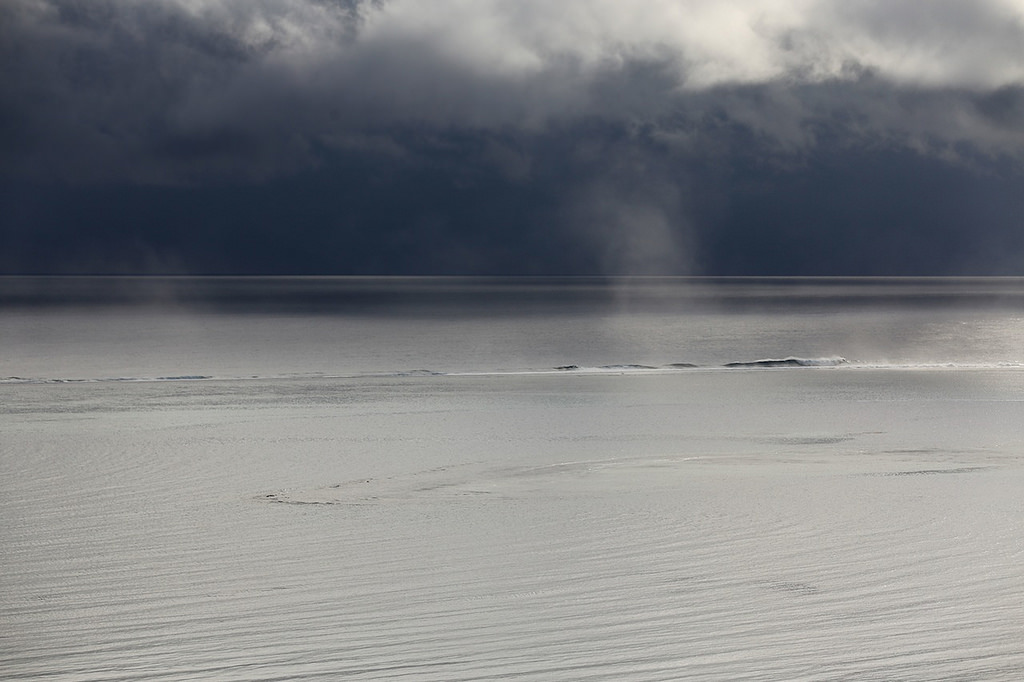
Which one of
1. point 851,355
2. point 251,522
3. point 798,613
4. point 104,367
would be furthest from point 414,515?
point 851,355

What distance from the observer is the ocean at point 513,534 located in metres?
5.61

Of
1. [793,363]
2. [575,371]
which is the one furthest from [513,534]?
[793,363]

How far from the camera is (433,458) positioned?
480 inches

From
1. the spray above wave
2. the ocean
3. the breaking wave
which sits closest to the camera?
the ocean

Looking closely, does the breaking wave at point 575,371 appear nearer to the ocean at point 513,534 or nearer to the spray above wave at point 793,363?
the spray above wave at point 793,363

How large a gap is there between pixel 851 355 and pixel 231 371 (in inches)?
735

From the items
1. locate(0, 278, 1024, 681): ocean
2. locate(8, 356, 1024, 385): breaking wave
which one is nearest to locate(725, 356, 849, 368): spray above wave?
locate(8, 356, 1024, 385): breaking wave

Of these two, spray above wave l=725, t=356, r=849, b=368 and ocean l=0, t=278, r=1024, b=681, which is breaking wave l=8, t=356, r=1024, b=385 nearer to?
spray above wave l=725, t=356, r=849, b=368

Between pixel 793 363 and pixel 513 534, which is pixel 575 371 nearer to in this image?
pixel 793 363

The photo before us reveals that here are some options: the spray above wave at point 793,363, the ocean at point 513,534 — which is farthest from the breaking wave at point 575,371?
A: the ocean at point 513,534

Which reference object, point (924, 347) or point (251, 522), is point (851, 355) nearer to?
point (924, 347)

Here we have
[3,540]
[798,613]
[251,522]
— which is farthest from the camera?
[251,522]

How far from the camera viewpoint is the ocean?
5.61m

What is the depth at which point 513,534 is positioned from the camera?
832 cm
